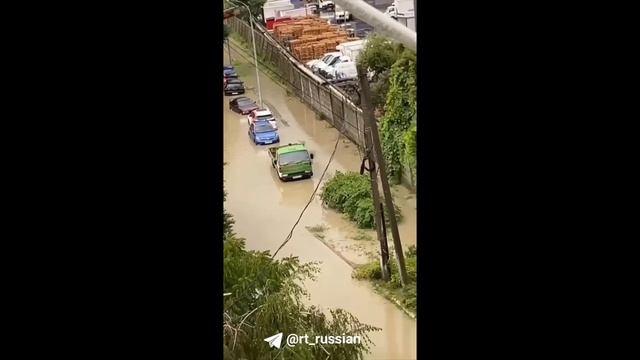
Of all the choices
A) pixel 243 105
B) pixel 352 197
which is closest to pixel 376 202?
pixel 352 197

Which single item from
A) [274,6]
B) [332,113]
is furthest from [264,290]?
[274,6]

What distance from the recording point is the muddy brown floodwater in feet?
13.1

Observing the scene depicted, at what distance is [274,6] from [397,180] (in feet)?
2.52

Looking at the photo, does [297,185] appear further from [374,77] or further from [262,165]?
[374,77]

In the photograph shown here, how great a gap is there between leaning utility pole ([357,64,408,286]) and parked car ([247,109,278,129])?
338mm

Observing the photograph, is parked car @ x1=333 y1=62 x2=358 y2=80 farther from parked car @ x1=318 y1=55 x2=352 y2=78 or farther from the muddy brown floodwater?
the muddy brown floodwater

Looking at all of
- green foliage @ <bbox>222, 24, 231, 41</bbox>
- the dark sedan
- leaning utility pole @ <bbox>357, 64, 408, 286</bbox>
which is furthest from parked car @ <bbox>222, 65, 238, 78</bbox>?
leaning utility pole @ <bbox>357, 64, 408, 286</bbox>

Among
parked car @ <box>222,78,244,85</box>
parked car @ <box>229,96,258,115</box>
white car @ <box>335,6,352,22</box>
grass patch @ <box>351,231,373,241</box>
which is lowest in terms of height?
grass patch @ <box>351,231,373,241</box>

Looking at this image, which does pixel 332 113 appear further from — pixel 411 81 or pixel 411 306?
pixel 411 306

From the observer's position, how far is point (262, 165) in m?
4.11

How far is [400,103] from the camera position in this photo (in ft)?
13.1

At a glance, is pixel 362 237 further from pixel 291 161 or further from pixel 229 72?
pixel 229 72

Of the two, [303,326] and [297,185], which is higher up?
[297,185]

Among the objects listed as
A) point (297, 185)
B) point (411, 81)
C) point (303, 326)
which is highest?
point (411, 81)
